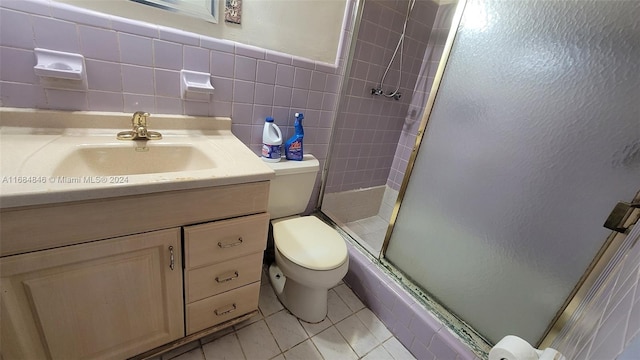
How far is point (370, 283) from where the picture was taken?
131cm

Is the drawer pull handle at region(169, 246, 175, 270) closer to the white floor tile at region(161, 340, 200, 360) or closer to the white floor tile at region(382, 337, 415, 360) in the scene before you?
the white floor tile at region(161, 340, 200, 360)

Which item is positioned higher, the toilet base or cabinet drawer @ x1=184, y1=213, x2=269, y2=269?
cabinet drawer @ x1=184, y1=213, x2=269, y2=269

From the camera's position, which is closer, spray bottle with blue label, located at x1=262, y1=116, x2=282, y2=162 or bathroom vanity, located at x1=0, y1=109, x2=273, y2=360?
bathroom vanity, located at x1=0, y1=109, x2=273, y2=360

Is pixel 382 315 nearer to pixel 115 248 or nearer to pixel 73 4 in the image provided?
pixel 115 248

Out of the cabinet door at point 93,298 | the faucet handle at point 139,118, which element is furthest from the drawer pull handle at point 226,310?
the faucet handle at point 139,118

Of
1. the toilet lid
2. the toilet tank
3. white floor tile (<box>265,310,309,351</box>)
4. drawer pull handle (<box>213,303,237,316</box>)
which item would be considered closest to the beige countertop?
the toilet tank

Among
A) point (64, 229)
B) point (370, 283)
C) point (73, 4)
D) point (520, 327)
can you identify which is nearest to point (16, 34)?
point (73, 4)

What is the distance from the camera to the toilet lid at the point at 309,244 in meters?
1.06

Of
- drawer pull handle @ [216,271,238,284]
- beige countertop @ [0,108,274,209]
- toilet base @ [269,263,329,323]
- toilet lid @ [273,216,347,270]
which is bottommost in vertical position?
toilet base @ [269,263,329,323]

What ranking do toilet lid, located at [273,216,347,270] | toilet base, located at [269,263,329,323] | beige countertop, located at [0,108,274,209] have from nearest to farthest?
1. beige countertop, located at [0,108,274,209]
2. toilet lid, located at [273,216,347,270]
3. toilet base, located at [269,263,329,323]

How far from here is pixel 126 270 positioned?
71cm

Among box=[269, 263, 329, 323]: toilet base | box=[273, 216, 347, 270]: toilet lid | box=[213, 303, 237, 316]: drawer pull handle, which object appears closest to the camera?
box=[213, 303, 237, 316]: drawer pull handle

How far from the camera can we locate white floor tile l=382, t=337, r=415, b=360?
112cm

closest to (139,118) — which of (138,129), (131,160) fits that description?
(138,129)
